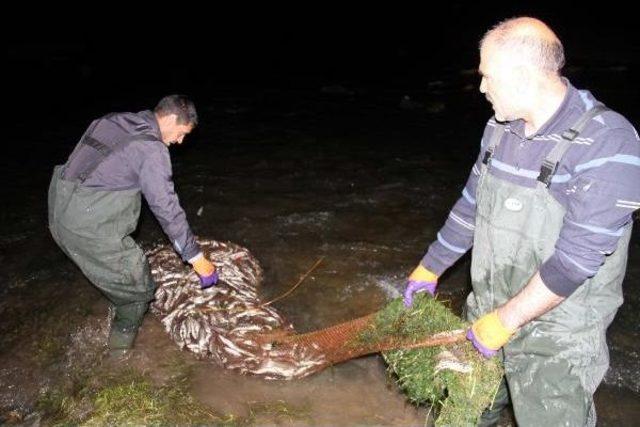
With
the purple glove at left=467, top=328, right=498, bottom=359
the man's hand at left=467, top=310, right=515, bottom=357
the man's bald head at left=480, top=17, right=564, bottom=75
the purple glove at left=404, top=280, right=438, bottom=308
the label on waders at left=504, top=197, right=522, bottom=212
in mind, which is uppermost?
the man's bald head at left=480, top=17, right=564, bottom=75

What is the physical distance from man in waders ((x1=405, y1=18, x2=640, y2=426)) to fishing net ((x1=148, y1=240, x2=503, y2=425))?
314mm

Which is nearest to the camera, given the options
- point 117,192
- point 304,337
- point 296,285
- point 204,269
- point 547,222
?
point 547,222

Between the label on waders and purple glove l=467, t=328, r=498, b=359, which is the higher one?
the label on waders

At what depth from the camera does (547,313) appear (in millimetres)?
3031

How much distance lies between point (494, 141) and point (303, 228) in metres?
5.32

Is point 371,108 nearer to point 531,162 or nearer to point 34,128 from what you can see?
point 34,128

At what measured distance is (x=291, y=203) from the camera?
30.1 feet

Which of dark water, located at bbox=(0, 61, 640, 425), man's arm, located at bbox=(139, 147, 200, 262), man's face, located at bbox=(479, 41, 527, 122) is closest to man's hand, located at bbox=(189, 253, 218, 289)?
man's arm, located at bbox=(139, 147, 200, 262)

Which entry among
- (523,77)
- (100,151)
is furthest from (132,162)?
(523,77)

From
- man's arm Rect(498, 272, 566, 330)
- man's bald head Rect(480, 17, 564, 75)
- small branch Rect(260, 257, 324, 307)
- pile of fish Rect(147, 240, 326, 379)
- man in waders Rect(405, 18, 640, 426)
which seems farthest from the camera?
small branch Rect(260, 257, 324, 307)

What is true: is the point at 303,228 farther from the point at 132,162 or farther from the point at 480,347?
the point at 480,347

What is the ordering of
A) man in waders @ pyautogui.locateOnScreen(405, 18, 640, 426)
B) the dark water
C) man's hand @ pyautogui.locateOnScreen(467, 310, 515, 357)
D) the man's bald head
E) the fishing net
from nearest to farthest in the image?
man in waders @ pyautogui.locateOnScreen(405, 18, 640, 426)
the man's bald head
man's hand @ pyautogui.locateOnScreen(467, 310, 515, 357)
the fishing net
the dark water

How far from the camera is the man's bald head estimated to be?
2670mm

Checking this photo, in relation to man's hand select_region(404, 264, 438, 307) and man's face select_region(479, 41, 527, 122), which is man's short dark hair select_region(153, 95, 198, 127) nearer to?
man's hand select_region(404, 264, 438, 307)
